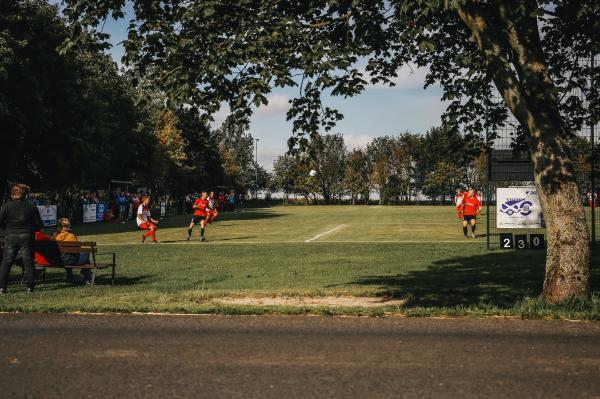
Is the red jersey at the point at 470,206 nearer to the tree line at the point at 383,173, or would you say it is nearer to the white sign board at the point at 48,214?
the white sign board at the point at 48,214

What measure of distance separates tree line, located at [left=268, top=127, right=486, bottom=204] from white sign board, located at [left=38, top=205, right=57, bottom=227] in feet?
214

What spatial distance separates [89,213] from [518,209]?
3005cm

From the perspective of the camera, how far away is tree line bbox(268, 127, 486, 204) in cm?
10800

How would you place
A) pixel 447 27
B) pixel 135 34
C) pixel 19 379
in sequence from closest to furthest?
pixel 19 379
pixel 135 34
pixel 447 27

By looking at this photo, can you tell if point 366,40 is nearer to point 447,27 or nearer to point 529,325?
point 447,27

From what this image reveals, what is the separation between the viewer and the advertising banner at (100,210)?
138 feet

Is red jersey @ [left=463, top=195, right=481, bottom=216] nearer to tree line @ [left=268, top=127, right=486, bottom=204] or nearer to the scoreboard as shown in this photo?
the scoreboard

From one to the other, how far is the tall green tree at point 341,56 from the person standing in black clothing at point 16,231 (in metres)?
3.96

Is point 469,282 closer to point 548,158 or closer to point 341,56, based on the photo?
point 548,158

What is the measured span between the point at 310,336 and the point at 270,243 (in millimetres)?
15468

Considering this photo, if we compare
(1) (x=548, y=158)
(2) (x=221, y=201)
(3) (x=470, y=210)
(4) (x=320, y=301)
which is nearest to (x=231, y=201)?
(2) (x=221, y=201)

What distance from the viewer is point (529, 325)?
7570 millimetres

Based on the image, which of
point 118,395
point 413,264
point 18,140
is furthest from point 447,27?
point 18,140

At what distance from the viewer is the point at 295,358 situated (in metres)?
5.99
